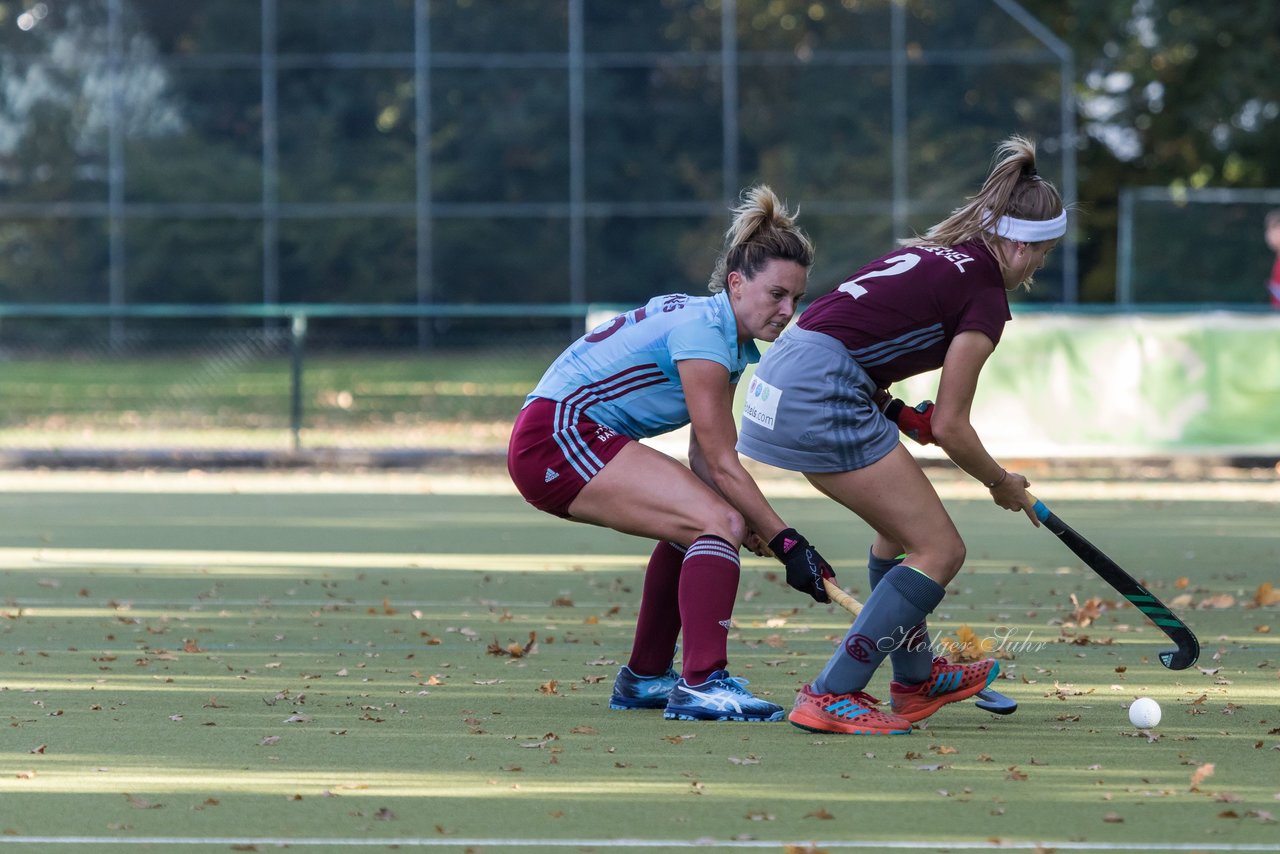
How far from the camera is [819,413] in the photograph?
552 cm

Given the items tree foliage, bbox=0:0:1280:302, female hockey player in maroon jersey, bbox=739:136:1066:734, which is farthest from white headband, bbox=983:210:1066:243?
tree foliage, bbox=0:0:1280:302

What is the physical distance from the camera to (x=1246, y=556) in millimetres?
10688

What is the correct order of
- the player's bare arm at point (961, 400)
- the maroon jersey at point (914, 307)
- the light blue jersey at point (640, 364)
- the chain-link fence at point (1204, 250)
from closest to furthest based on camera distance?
the player's bare arm at point (961, 400)
the maroon jersey at point (914, 307)
the light blue jersey at point (640, 364)
the chain-link fence at point (1204, 250)

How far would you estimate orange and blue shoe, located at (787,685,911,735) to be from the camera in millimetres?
5625

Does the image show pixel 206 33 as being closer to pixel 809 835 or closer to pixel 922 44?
pixel 922 44

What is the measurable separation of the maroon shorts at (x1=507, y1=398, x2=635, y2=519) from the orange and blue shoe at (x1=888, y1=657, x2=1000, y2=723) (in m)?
1.12

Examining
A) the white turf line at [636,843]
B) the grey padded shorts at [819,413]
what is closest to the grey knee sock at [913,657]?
the grey padded shorts at [819,413]

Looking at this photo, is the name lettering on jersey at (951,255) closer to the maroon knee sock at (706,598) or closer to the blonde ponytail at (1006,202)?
the blonde ponytail at (1006,202)

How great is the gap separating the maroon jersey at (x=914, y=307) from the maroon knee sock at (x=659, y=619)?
38.0 inches

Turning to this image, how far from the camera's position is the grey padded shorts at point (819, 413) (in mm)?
5531

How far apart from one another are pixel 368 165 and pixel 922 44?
294 inches

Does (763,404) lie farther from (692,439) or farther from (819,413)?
(692,439)

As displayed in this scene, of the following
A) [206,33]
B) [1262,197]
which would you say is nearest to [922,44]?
[1262,197]

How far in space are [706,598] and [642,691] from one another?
21.7 inches
